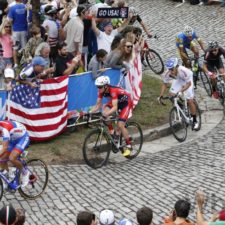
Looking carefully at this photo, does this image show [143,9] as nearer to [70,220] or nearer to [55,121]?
[55,121]

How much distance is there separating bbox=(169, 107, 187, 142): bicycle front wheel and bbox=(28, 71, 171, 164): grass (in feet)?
1.72

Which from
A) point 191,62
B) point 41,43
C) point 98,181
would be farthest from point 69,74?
point 191,62

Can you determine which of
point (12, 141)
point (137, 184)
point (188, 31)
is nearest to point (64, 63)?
point (137, 184)

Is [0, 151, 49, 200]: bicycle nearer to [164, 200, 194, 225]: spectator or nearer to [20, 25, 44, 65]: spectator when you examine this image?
[164, 200, 194, 225]: spectator

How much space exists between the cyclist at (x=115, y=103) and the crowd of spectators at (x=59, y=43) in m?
1.34

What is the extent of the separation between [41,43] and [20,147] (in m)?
5.04

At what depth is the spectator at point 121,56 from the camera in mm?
16469

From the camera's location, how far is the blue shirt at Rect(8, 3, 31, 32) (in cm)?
1867

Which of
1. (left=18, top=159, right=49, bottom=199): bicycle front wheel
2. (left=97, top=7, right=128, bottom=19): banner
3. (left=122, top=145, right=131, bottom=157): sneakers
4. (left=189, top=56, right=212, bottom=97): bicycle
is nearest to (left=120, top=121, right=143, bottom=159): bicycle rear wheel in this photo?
(left=122, top=145, right=131, bottom=157): sneakers

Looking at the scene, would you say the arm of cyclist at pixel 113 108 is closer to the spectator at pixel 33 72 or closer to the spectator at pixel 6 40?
the spectator at pixel 33 72

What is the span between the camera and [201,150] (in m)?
15.4

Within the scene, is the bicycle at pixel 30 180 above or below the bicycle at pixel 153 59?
below

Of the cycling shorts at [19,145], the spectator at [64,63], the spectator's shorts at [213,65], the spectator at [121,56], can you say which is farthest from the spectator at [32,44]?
the cycling shorts at [19,145]

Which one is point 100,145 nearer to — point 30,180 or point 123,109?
point 123,109
